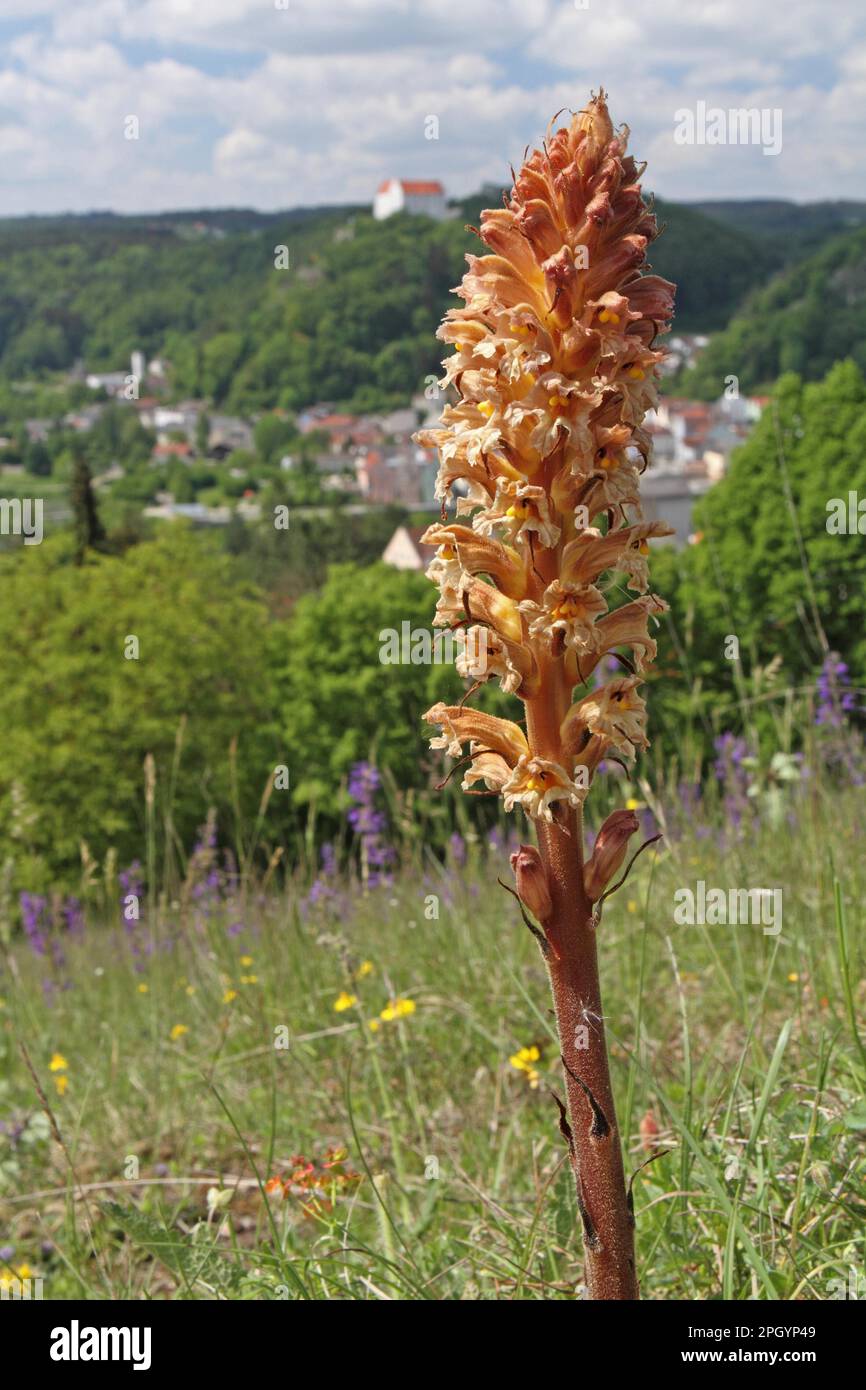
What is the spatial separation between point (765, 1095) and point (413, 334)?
145746mm

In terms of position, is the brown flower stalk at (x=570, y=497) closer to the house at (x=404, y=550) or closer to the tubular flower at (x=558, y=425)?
the tubular flower at (x=558, y=425)

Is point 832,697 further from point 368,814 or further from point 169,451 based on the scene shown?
point 169,451

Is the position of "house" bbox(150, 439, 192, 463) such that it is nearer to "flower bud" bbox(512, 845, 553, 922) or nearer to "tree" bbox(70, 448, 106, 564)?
"tree" bbox(70, 448, 106, 564)

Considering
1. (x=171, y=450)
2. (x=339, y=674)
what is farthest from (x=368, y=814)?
(x=171, y=450)

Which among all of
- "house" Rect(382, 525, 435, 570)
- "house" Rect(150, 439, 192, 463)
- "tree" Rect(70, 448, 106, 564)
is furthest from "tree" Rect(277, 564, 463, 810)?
"house" Rect(150, 439, 192, 463)

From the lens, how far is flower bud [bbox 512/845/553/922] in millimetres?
1852

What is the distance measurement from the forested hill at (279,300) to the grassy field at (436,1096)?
12736 centimetres

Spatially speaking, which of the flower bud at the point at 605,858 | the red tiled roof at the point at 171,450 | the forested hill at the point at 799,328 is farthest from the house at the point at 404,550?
the flower bud at the point at 605,858

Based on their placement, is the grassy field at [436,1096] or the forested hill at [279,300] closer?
the grassy field at [436,1096]

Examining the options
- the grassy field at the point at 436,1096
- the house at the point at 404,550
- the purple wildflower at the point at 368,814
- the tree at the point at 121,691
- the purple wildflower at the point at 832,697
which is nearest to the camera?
the grassy field at the point at 436,1096

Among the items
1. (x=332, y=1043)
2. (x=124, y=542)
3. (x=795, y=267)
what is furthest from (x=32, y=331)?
(x=332, y=1043)

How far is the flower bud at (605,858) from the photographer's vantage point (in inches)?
75.2

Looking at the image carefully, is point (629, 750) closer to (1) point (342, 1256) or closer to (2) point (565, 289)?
(2) point (565, 289)

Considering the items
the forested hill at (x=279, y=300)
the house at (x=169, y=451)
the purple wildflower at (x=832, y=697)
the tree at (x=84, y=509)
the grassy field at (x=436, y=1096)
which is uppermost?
the forested hill at (x=279, y=300)
